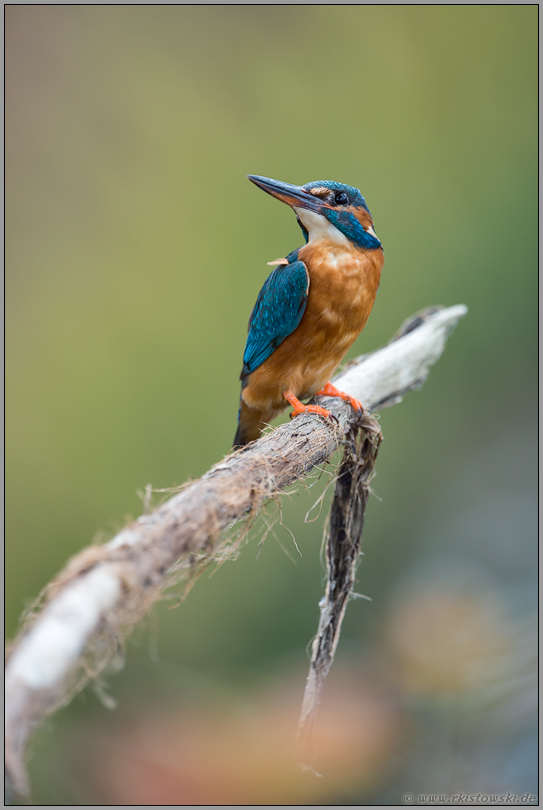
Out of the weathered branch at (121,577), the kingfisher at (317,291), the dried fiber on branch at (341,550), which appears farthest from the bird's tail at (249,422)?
the weathered branch at (121,577)

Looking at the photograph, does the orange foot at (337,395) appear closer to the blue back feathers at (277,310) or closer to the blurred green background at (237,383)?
the blue back feathers at (277,310)

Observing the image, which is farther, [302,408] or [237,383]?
[237,383]

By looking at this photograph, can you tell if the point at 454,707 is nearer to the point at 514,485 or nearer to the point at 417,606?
the point at 417,606

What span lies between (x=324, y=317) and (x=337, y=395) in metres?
0.25

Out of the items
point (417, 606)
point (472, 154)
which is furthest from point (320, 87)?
point (417, 606)

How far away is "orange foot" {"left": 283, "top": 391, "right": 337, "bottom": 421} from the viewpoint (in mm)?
1666

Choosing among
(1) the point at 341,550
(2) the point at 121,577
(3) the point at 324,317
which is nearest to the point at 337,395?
(3) the point at 324,317

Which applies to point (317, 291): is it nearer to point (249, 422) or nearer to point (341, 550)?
point (249, 422)

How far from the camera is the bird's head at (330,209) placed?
1793mm

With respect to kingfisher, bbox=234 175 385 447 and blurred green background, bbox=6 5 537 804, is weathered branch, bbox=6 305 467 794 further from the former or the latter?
blurred green background, bbox=6 5 537 804

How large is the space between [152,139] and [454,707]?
3.36 metres

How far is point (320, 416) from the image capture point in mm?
1656

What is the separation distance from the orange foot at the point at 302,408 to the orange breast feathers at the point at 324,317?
0.03m

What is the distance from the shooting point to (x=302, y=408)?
1.79 metres
